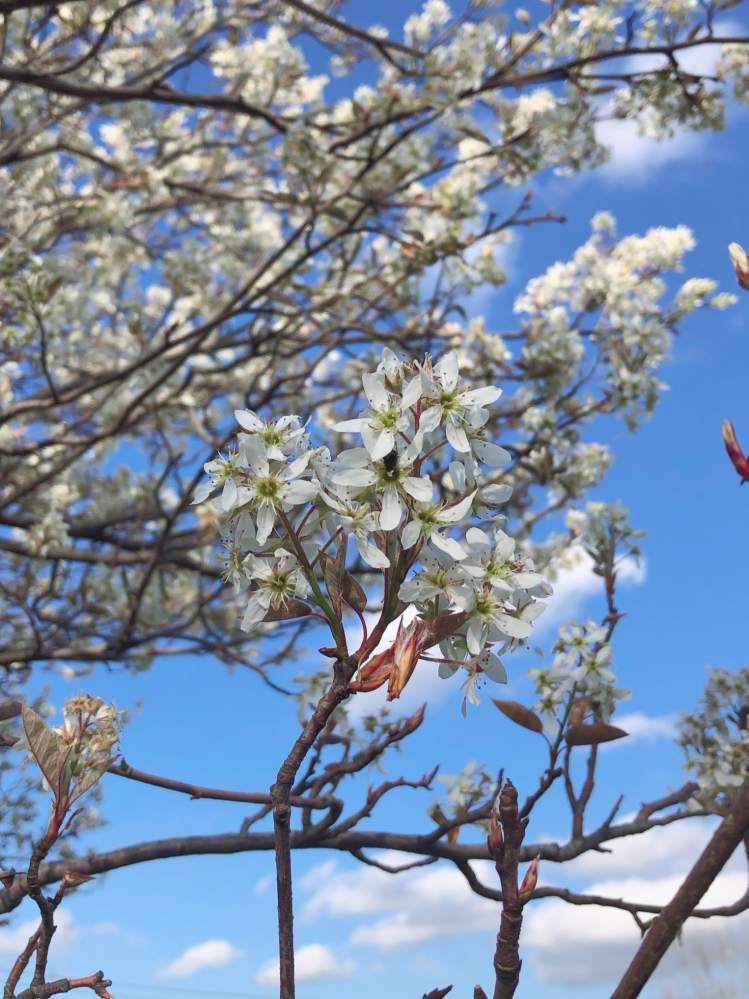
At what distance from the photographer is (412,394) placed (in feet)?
2.91

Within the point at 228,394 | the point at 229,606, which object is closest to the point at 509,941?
the point at 229,606

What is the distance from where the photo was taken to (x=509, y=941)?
66cm

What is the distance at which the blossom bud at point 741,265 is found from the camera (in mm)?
1001

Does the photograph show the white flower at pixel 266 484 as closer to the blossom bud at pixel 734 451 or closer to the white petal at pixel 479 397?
the white petal at pixel 479 397

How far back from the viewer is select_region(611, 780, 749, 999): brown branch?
63cm

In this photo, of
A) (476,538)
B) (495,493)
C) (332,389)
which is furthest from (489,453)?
(332,389)

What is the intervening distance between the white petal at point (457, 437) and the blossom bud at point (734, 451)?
27 cm

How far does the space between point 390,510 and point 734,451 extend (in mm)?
376

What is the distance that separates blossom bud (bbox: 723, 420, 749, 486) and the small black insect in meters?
0.35

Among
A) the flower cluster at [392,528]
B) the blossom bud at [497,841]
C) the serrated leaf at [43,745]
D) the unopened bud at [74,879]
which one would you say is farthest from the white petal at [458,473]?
the unopened bud at [74,879]

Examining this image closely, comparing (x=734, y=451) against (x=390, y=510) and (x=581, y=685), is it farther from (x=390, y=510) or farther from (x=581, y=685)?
(x=581, y=685)

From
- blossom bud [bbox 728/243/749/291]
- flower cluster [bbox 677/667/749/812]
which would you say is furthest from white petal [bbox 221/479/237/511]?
flower cluster [bbox 677/667/749/812]

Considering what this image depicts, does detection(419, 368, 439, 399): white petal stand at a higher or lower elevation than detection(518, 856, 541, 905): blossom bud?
higher

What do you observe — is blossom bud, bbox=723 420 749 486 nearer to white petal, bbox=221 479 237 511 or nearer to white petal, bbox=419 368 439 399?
white petal, bbox=419 368 439 399
